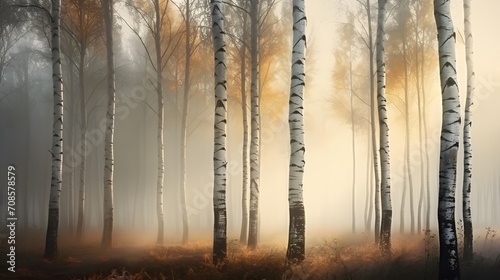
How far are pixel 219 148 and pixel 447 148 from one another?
458 centimetres

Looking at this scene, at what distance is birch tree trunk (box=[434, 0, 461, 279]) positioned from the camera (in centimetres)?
686

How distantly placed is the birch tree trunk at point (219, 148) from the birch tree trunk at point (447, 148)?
4310 mm

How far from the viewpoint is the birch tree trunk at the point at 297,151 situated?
8703mm

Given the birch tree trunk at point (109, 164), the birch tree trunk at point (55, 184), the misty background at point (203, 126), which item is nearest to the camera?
the birch tree trunk at point (55, 184)

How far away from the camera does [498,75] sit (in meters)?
21.1

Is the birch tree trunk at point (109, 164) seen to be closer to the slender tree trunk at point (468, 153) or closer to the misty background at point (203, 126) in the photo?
the misty background at point (203, 126)

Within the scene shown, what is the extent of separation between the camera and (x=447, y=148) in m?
7.09

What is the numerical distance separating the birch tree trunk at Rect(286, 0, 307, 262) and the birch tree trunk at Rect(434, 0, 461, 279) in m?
2.72

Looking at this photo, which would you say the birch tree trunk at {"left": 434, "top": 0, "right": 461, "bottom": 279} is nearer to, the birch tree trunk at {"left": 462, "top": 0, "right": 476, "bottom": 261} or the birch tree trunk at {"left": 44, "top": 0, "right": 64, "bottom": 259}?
the birch tree trunk at {"left": 462, "top": 0, "right": 476, "bottom": 261}

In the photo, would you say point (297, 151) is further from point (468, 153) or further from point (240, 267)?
point (468, 153)

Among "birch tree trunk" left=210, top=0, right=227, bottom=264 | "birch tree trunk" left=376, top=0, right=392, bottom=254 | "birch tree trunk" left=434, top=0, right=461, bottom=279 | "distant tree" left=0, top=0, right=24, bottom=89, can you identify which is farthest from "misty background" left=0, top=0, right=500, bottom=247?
"birch tree trunk" left=434, top=0, right=461, bottom=279

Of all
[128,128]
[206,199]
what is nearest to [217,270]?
[206,199]

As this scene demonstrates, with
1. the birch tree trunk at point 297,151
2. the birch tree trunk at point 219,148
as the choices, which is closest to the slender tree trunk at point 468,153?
the birch tree trunk at point 297,151

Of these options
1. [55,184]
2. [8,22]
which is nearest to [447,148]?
[55,184]
